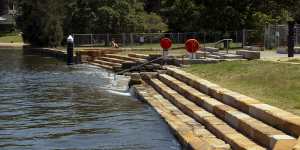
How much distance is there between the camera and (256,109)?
13.1 m

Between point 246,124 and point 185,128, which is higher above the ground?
point 246,124

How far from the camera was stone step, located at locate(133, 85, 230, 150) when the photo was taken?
40.7 feet

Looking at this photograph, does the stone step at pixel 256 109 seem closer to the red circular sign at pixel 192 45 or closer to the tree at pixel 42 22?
the red circular sign at pixel 192 45

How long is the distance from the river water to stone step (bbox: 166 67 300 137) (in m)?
1.70

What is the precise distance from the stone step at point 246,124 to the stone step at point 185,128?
1.73 ft

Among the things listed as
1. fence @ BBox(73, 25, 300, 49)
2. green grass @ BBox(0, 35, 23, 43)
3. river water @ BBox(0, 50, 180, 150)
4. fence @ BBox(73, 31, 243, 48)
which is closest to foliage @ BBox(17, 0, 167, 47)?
fence @ BBox(73, 31, 243, 48)

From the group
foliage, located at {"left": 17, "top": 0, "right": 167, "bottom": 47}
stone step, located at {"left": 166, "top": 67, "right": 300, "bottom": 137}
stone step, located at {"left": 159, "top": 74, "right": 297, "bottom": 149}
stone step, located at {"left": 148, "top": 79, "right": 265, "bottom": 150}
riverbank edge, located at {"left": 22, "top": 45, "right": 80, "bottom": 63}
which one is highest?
foliage, located at {"left": 17, "top": 0, "right": 167, "bottom": 47}

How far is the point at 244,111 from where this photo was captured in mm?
13961

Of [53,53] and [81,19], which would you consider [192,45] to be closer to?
[53,53]

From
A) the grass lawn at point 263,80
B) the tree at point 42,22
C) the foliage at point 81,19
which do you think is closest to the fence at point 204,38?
the foliage at point 81,19

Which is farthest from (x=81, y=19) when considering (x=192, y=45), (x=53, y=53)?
(x=192, y=45)

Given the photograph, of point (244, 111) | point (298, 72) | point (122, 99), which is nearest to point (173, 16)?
point (122, 99)

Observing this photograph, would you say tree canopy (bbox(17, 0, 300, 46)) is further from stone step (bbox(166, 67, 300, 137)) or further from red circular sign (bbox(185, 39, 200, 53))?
stone step (bbox(166, 67, 300, 137))

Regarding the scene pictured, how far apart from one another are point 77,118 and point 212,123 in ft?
17.3
